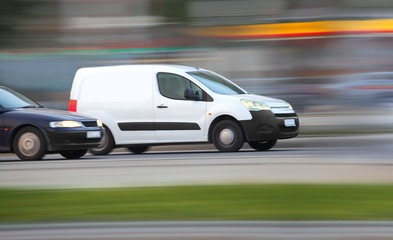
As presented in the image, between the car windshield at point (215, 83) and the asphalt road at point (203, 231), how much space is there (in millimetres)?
8561

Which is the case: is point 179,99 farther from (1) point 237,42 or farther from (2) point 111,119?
(1) point 237,42

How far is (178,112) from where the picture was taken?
46.4ft

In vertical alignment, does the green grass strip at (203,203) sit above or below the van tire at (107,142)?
above

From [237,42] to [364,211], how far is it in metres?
15.9

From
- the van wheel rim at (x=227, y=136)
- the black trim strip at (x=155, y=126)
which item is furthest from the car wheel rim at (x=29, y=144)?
the van wheel rim at (x=227, y=136)

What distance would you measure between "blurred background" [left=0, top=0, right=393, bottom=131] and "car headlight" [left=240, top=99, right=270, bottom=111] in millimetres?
4688

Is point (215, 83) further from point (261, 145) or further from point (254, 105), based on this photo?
point (261, 145)

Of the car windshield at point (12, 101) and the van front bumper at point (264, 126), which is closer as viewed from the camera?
the car windshield at point (12, 101)

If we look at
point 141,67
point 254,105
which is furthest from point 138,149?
point 254,105

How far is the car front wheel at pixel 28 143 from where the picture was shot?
12.8 m

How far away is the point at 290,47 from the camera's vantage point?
2056cm

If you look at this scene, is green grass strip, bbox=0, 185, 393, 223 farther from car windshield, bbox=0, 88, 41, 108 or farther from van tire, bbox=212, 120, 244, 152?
van tire, bbox=212, 120, 244, 152

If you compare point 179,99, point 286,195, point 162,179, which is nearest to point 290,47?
point 179,99

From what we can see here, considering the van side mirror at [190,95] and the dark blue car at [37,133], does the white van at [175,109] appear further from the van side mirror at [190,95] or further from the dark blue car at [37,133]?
the dark blue car at [37,133]
